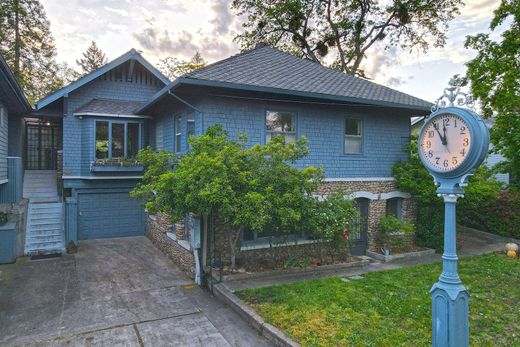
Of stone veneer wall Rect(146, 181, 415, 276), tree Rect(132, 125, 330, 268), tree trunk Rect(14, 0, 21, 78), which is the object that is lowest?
stone veneer wall Rect(146, 181, 415, 276)

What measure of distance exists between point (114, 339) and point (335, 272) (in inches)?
230

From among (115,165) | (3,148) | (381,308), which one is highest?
(3,148)

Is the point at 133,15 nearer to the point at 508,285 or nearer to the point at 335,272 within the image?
the point at 335,272

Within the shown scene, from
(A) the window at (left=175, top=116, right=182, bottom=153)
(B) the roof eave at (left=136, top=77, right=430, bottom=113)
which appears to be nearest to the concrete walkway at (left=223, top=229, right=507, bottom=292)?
(B) the roof eave at (left=136, top=77, right=430, bottom=113)

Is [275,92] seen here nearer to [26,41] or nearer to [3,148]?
[3,148]

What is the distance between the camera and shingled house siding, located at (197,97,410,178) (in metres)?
9.84

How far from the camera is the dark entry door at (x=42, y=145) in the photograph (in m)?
17.9

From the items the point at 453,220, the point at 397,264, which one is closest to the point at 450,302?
the point at 453,220

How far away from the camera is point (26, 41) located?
2311 centimetres

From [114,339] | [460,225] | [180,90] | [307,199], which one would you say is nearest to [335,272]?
[307,199]

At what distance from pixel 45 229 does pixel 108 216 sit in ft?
8.10

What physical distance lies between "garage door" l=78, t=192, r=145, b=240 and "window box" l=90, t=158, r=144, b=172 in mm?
1407

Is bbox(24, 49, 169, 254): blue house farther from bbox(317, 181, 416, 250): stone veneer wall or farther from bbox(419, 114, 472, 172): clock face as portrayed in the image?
bbox(419, 114, 472, 172): clock face

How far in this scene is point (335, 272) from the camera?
31.8ft
